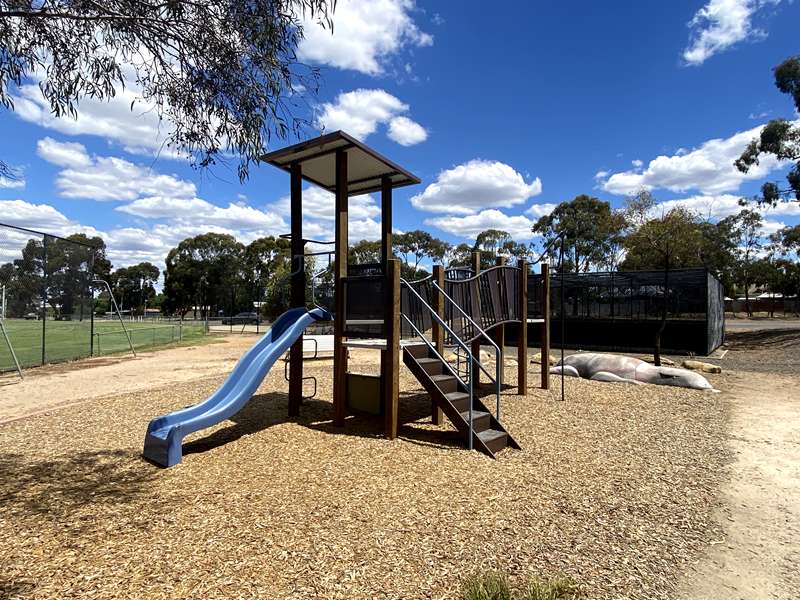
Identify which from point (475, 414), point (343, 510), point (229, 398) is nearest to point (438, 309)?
point (475, 414)

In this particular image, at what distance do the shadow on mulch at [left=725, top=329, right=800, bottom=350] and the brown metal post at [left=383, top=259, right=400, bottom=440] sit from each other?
61.7ft

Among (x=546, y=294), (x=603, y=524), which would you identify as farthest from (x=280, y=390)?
(x=603, y=524)

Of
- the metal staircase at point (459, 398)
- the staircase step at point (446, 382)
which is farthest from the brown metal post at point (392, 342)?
the staircase step at point (446, 382)

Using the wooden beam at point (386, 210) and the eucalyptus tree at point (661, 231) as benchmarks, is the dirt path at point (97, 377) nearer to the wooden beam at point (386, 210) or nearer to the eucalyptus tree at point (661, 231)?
the wooden beam at point (386, 210)

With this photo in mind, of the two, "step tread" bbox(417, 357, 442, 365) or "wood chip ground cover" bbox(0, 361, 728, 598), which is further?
"step tread" bbox(417, 357, 442, 365)

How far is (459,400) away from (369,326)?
1.52m

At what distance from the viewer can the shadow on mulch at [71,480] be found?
3832 mm

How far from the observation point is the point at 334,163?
6.88 m

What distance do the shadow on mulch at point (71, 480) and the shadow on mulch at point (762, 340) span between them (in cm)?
2148

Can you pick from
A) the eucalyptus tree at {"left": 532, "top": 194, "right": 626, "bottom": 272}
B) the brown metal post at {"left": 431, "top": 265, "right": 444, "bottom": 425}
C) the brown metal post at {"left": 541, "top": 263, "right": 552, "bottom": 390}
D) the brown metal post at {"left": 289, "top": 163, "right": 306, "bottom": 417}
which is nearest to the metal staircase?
the brown metal post at {"left": 431, "top": 265, "right": 444, "bottom": 425}

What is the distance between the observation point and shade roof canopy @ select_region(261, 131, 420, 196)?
241 inches

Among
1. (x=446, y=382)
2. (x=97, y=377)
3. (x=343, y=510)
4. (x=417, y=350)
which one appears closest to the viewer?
(x=343, y=510)

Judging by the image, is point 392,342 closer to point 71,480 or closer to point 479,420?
point 479,420

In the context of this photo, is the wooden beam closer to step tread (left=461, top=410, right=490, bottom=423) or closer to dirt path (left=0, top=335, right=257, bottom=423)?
step tread (left=461, top=410, right=490, bottom=423)
